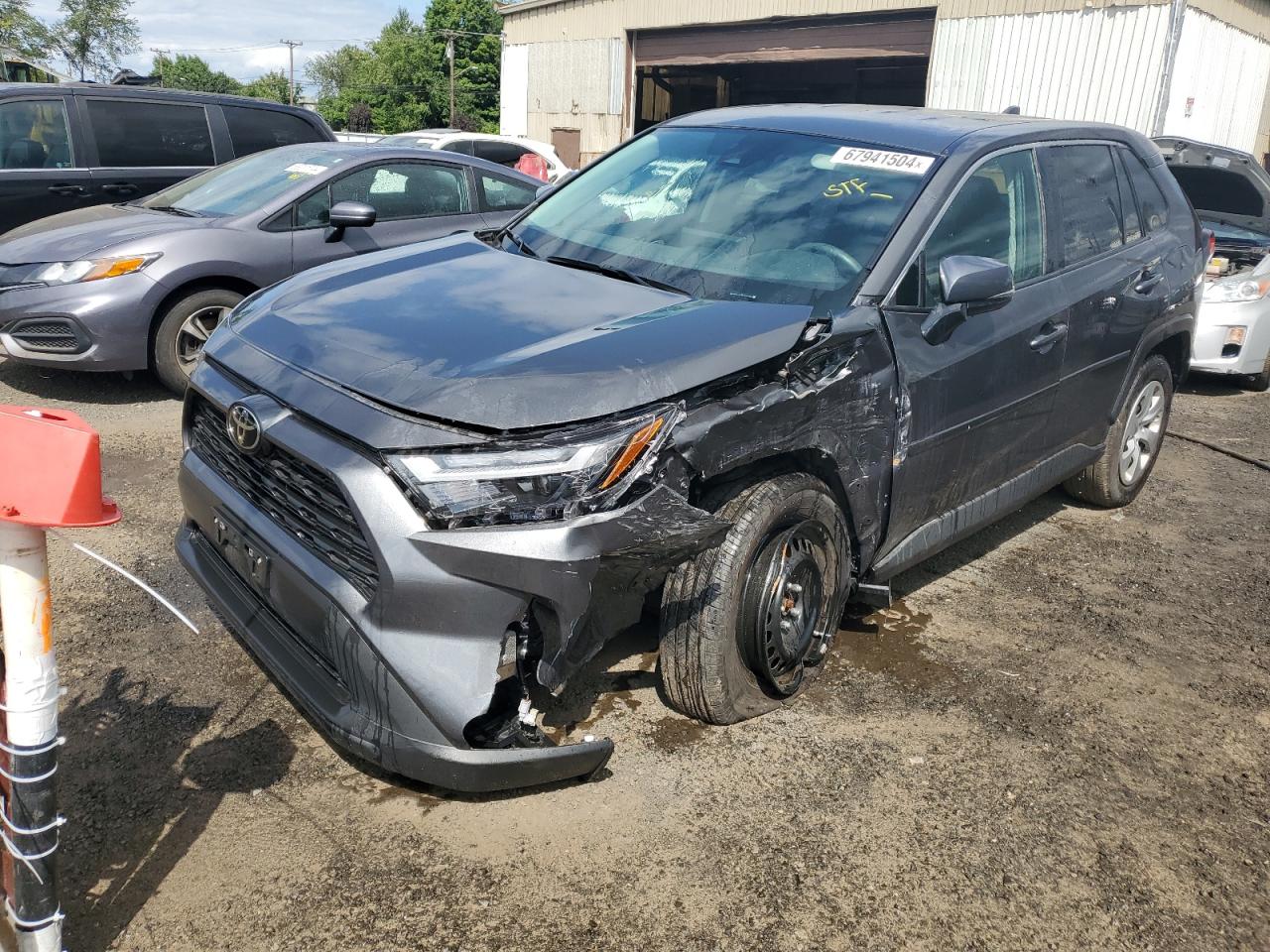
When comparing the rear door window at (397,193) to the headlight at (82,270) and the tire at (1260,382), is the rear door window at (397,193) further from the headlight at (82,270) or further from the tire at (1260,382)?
the tire at (1260,382)

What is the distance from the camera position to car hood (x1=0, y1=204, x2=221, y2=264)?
19.7 ft

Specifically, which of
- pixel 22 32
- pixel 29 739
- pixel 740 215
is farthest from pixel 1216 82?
pixel 22 32

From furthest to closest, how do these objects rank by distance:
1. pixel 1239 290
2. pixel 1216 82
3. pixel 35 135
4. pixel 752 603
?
pixel 1216 82 < pixel 1239 290 < pixel 35 135 < pixel 752 603

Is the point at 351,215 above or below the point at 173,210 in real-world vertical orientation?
above

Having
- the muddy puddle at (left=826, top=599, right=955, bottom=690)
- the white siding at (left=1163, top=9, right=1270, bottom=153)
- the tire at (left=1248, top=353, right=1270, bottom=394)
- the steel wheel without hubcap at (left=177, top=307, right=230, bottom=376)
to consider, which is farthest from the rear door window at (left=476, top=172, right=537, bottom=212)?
the white siding at (left=1163, top=9, right=1270, bottom=153)

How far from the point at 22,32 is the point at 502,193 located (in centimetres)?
5263

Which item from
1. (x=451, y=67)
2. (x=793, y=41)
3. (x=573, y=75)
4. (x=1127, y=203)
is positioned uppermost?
(x=451, y=67)

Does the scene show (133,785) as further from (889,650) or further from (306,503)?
(889,650)

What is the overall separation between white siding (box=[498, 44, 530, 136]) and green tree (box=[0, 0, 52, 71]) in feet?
87.6

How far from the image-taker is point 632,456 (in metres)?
2.57

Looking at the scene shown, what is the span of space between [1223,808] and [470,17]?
8305 cm

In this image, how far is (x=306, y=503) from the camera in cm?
264

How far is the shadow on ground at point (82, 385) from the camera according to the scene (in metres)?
6.28

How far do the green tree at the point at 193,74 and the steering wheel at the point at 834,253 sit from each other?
113919 mm
